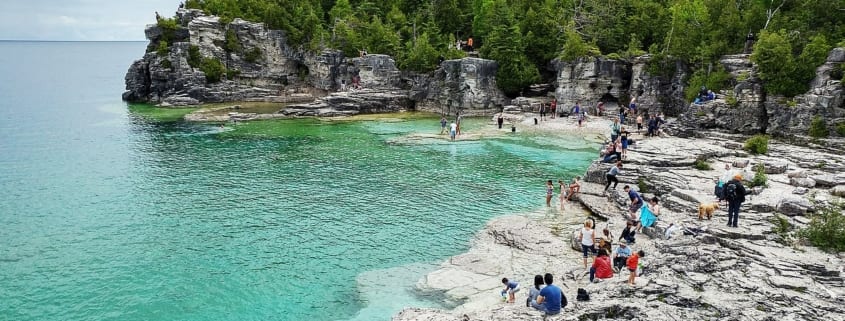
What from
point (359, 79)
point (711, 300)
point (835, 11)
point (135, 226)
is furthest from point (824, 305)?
A: point (359, 79)

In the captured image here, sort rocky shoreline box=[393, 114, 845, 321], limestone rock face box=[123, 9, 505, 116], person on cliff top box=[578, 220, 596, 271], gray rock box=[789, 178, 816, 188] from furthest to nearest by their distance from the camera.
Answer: limestone rock face box=[123, 9, 505, 116], gray rock box=[789, 178, 816, 188], person on cliff top box=[578, 220, 596, 271], rocky shoreline box=[393, 114, 845, 321]

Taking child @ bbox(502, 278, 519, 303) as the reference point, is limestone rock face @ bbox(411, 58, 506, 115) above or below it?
above

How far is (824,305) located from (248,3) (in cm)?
9257

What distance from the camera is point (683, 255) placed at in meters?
18.2

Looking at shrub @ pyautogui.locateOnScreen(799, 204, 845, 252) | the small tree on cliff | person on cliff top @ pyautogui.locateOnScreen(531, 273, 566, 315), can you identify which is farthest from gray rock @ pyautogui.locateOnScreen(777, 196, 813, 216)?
the small tree on cliff

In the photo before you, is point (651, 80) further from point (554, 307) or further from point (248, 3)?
point (248, 3)

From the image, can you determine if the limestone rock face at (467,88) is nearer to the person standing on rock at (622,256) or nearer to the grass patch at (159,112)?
the grass patch at (159,112)

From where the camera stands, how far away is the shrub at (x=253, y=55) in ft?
293

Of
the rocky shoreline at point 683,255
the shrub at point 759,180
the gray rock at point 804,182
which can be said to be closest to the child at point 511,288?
the rocky shoreline at point 683,255

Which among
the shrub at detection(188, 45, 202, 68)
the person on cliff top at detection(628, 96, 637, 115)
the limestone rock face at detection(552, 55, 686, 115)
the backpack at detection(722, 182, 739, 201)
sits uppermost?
the shrub at detection(188, 45, 202, 68)

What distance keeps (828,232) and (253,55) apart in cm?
8423

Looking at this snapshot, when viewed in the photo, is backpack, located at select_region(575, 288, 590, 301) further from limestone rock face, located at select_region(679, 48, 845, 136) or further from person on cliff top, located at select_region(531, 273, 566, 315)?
limestone rock face, located at select_region(679, 48, 845, 136)

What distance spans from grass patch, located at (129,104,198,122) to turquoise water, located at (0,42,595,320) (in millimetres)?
10197

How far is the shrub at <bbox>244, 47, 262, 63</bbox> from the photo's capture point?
89.2 meters
